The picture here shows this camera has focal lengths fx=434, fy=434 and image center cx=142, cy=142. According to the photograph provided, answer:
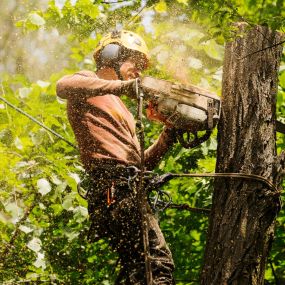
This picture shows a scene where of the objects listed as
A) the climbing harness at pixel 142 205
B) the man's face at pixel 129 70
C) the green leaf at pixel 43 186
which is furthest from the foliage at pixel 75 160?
the climbing harness at pixel 142 205

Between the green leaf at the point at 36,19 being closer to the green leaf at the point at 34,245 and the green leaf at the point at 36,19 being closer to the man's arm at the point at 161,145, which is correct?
the man's arm at the point at 161,145

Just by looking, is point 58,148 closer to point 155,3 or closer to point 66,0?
point 66,0

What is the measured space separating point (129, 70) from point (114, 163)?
935 millimetres

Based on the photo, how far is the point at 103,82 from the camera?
2.78 metres

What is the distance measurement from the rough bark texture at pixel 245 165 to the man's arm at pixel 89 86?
622 millimetres

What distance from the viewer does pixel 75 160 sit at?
14.1 ft

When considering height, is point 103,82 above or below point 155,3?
below

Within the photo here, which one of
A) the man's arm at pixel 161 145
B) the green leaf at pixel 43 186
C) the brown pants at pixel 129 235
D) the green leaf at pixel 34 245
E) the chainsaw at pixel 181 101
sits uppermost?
the chainsaw at pixel 181 101

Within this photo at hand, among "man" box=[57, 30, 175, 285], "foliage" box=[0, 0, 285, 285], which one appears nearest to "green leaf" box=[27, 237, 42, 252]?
"foliage" box=[0, 0, 285, 285]

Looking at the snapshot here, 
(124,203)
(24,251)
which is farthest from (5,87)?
(124,203)

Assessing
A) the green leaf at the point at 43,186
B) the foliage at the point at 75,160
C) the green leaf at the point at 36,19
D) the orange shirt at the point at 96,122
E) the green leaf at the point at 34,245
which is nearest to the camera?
the orange shirt at the point at 96,122

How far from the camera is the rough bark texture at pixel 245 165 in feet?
7.65

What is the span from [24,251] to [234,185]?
327 centimetres

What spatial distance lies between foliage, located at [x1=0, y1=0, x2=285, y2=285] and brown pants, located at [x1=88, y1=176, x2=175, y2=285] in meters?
0.67
